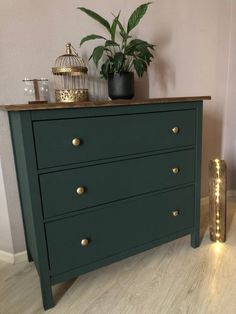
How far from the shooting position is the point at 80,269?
1.27 meters

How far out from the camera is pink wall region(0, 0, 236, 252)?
138 cm

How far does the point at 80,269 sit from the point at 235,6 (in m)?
2.22

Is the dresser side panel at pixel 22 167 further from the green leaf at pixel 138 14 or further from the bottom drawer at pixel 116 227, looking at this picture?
the green leaf at pixel 138 14

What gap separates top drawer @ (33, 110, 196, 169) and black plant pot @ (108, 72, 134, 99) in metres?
0.21

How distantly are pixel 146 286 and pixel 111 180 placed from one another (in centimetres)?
61

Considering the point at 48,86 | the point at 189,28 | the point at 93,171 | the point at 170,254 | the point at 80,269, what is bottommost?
the point at 170,254

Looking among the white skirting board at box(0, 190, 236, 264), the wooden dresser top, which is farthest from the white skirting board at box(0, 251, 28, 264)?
the wooden dresser top

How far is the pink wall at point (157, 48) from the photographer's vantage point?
4.52ft

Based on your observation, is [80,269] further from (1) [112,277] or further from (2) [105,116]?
(2) [105,116]

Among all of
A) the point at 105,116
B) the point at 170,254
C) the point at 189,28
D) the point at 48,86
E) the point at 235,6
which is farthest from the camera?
the point at 235,6

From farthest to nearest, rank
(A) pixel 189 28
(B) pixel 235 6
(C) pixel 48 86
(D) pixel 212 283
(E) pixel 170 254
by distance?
1. (B) pixel 235 6
2. (A) pixel 189 28
3. (E) pixel 170 254
4. (C) pixel 48 86
5. (D) pixel 212 283

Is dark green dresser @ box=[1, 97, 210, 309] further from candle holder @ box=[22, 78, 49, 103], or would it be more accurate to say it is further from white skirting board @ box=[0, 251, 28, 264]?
white skirting board @ box=[0, 251, 28, 264]

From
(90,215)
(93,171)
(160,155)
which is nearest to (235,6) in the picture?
(160,155)

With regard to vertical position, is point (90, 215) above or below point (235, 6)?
below
